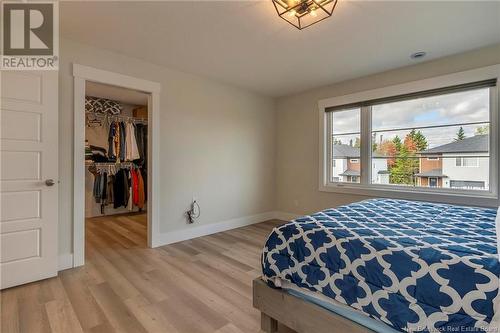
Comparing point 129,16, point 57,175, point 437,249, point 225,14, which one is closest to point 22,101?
point 57,175

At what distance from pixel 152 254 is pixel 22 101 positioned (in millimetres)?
2018

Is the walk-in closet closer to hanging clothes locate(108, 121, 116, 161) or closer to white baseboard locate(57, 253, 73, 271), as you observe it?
hanging clothes locate(108, 121, 116, 161)

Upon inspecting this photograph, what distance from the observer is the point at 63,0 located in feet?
6.46

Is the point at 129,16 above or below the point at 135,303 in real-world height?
above

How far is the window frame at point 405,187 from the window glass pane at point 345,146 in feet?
0.26

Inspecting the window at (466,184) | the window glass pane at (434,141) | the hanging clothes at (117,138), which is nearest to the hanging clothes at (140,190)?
the hanging clothes at (117,138)

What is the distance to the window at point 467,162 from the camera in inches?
113

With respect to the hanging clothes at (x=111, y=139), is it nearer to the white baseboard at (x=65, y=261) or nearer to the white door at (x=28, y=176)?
the white door at (x=28, y=176)

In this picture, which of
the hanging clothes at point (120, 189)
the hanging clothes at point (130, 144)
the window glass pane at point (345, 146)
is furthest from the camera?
the hanging clothes at point (120, 189)

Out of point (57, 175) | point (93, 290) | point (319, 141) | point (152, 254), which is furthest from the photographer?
point (319, 141)

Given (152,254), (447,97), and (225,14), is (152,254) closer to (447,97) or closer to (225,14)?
(225,14)

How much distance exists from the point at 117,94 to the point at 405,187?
5.15 meters

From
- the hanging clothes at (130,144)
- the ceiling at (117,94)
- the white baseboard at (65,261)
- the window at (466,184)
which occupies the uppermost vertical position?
the ceiling at (117,94)

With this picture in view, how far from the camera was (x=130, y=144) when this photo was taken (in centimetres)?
470
